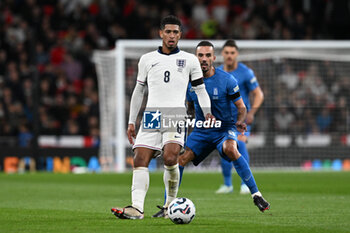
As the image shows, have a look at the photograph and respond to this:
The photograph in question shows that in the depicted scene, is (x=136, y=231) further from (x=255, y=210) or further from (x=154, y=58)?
(x=255, y=210)

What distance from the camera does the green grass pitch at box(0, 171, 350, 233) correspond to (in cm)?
736

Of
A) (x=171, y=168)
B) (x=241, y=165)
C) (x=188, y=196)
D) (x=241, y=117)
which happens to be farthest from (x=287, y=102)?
(x=171, y=168)

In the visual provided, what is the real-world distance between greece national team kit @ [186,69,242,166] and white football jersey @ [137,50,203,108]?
1.17 m

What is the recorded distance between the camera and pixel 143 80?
8328 mm

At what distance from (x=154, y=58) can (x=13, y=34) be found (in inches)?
598

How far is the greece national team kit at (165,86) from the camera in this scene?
8.19m

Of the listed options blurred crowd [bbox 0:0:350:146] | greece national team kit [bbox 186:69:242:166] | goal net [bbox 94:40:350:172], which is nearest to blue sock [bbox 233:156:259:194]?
greece national team kit [bbox 186:69:242:166]

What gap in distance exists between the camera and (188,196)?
11.8 m

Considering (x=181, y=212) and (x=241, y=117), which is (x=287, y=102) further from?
(x=181, y=212)

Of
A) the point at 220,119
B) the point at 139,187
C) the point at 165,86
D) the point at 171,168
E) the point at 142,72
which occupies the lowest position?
the point at 139,187

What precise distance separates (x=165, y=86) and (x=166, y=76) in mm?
108

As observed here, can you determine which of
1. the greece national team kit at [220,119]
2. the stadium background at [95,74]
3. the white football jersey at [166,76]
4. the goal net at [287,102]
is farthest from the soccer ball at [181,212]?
the stadium background at [95,74]

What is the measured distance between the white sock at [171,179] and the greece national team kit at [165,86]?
0.27 meters

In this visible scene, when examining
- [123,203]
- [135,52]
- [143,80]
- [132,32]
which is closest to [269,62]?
[135,52]
